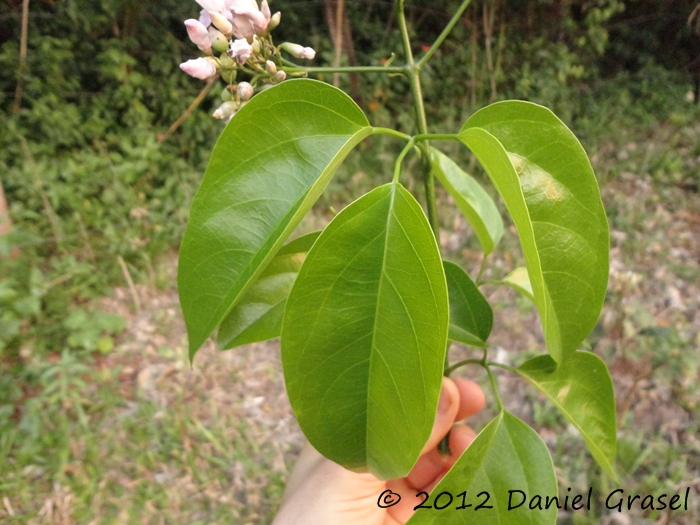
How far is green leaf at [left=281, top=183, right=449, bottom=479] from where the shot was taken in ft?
1.50

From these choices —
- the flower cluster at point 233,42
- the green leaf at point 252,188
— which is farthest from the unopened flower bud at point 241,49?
the green leaf at point 252,188

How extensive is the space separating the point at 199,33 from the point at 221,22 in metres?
0.03

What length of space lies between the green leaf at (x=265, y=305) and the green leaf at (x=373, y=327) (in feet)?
0.46

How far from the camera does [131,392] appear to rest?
184cm

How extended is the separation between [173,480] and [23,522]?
45cm

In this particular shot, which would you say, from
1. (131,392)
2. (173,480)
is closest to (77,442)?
(131,392)

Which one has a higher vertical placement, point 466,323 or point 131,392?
point 466,323

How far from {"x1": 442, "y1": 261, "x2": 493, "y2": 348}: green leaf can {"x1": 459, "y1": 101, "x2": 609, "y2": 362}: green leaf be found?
162 mm

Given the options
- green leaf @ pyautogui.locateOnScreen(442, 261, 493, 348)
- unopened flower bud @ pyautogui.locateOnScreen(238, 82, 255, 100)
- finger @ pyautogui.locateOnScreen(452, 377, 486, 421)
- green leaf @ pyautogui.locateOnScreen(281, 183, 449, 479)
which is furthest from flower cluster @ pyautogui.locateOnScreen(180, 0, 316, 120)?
finger @ pyautogui.locateOnScreen(452, 377, 486, 421)

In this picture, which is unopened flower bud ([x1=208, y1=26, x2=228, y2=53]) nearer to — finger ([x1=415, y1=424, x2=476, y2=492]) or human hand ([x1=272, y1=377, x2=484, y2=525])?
human hand ([x1=272, y1=377, x2=484, y2=525])

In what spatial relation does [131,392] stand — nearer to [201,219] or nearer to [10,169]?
[10,169]

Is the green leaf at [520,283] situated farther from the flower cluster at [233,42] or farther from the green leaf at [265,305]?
the flower cluster at [233,42]

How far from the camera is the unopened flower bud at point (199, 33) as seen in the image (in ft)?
1.77

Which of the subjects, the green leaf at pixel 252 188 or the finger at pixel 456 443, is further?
the finger at pixel 456 443
